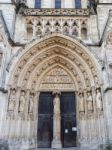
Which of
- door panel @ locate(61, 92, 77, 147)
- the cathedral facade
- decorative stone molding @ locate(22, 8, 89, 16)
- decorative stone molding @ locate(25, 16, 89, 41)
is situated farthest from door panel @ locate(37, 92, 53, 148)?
decorative stone molding @ locate(22, 8, 89, 16)

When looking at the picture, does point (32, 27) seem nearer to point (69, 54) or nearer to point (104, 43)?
point (69, 54)

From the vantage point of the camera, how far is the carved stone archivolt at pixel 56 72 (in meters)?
10.0

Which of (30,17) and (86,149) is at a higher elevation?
(30,17)

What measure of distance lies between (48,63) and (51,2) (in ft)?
14.1

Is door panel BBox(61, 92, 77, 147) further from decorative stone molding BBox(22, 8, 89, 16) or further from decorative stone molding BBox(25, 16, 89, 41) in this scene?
decorative stone molding BBox(22, 8, 89, 16)

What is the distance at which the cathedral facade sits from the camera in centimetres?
933

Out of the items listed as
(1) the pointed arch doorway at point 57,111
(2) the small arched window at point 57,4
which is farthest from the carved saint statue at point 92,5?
(1) the pointed arch doorway at point 57,111

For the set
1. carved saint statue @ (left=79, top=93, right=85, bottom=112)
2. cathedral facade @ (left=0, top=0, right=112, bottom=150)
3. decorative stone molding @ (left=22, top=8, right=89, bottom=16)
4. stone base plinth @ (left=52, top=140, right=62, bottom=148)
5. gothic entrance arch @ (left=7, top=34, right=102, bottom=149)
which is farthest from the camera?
decorative stone molding @ (left=22, top=8, right=89, bottom=16)

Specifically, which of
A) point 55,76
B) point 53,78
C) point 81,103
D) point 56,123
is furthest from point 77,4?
point 56,123

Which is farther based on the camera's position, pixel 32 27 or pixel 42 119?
pixel 32 27

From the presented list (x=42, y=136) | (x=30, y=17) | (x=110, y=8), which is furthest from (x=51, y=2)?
(x=42, y=136)

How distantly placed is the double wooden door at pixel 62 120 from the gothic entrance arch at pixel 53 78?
81 mm

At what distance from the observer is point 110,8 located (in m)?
11.5

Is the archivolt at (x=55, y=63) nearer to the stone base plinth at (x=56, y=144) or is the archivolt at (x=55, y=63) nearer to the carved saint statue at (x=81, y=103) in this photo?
the carved saint statue at (x=81, y=103)
